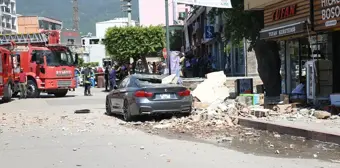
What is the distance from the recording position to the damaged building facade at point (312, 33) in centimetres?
1390

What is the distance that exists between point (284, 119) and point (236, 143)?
2.89 metres

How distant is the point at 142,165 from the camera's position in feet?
25.4

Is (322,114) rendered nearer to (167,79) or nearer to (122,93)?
(167,79)

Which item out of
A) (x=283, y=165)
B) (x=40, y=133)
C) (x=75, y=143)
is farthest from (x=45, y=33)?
(x=283, y=165)

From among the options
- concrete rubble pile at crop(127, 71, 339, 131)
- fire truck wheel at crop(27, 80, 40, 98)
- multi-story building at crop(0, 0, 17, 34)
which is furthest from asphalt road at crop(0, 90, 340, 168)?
multi-story building at crop(0, 0, 17, 34)

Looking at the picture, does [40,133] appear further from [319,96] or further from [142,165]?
[319,96]

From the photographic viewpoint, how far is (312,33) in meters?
14.9

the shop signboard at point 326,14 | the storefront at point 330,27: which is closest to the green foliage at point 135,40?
the storefront at point 330,27

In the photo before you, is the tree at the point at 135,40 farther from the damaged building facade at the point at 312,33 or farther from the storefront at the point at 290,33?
the damaged building facade at the point at 312,33

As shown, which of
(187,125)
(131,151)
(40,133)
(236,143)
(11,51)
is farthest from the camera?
(11,51)

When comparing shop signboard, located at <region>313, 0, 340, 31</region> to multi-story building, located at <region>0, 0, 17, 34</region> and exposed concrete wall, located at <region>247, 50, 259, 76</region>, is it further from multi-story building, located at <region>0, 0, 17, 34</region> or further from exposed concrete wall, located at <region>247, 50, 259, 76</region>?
multi-story building, located at <region>0, 0, 17, 34</region>

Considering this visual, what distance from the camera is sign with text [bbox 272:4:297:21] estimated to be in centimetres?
1579

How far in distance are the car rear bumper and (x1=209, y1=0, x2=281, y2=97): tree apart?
6.47 meters

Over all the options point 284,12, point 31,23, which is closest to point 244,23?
point 284,12
